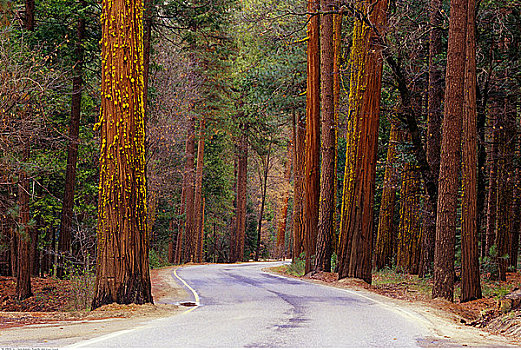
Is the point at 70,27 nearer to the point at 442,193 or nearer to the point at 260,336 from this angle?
the point at 442,193

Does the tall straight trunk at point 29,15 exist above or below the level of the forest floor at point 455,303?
above

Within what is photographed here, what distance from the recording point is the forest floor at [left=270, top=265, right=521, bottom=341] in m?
9.76

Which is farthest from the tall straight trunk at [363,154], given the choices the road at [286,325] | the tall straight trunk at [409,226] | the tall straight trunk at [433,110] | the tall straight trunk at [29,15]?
the tall straight trunk at [29,15]

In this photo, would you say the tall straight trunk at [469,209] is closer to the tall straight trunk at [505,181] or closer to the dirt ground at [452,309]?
the dirt ground at [452,309]

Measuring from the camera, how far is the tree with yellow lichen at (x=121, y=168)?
1191 cm

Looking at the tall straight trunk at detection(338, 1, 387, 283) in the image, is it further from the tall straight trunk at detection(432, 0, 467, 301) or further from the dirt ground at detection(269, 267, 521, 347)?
the tall straight trunk at detection(432, 0, 467, 301)

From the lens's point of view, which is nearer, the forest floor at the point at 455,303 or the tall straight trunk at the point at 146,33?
the forest floor at the point at 455,303

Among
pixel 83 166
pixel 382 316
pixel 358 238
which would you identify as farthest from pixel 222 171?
pixel 382 316

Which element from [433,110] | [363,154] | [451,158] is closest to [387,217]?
[433,110]

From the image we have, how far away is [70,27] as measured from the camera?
70.4 feet

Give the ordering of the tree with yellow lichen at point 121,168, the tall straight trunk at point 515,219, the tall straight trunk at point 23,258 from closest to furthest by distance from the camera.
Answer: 1. the tree with yellow lichen at point 121,168
2. the tall straight trunk at point 23,258
3. the tall straight trunk at point 515,219

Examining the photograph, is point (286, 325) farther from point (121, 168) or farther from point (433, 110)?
point (433, 110)

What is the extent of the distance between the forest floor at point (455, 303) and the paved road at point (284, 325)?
4.27 feet

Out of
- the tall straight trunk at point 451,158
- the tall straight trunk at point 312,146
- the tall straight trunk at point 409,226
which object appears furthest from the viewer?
the tall straight trunk at point 409,226
